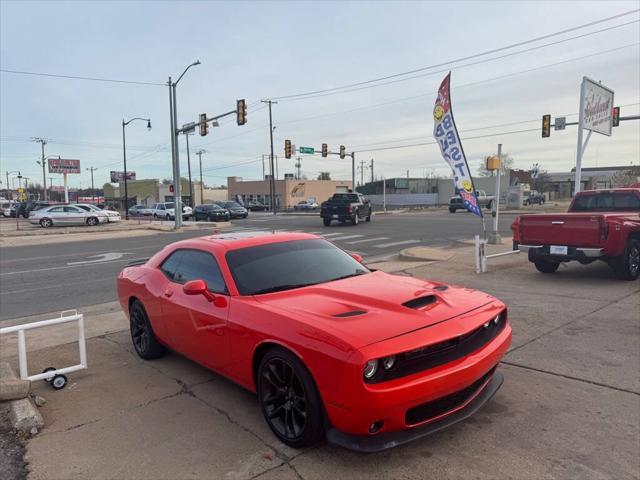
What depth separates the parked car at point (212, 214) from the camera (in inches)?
1613

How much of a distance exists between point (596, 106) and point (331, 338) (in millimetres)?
18156

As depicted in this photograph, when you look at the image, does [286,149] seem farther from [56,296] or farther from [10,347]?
[10,347]

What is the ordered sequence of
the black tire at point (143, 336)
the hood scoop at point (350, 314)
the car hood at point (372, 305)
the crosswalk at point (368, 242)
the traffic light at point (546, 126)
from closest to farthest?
the car hood at point (372, 305) → the hood scoop at point (350, 314) → the black tire at point (143, 336) → the crosswalk at point (368, 242) → the traffic light at point (546, 126)

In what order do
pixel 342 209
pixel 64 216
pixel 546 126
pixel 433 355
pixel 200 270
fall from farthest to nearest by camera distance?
pixel 64 216 → pixel 546 126 → pixel 342 209 → pixel 200 270 → pixel 433 355

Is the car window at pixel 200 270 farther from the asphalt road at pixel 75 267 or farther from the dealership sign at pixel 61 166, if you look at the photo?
the dealership sign at pixel 61 166

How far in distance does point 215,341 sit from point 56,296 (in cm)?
728

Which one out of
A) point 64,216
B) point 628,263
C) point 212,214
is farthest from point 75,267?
point 212,214

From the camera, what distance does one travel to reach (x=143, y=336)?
17.7ft

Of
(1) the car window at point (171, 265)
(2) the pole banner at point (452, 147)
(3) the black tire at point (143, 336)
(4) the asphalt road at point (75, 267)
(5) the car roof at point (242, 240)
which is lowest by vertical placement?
(4) the asphalt road at point (75, 267)

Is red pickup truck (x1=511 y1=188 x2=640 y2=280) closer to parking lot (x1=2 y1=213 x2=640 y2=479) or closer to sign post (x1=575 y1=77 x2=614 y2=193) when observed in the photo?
parking lot (x1=2 y1=213 x2=640 y2=479)

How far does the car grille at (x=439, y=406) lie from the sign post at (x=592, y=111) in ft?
47.8

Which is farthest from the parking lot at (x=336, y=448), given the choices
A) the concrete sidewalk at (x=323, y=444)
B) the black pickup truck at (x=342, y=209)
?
the black pickup truck at (x=342, y=209)

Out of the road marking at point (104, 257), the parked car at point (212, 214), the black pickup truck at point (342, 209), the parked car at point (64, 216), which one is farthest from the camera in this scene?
the parked car at point (212, 214)

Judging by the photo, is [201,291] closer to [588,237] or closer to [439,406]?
[439,406]
